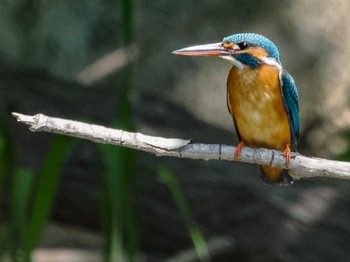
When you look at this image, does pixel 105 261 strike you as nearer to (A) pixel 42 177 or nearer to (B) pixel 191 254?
(A) pixel 42 177

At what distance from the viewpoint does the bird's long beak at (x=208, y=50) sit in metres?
1.40

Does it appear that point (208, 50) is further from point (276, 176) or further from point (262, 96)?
point (276, 176)

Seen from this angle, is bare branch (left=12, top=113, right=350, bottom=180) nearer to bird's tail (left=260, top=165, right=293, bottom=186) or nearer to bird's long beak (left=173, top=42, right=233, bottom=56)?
bird's long beak (left=173, top=42, right=233, bottom=56)

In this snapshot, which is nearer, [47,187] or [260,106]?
[260,106]

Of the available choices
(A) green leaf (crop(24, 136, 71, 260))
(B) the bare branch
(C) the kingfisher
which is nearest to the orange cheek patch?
(C) the kingfisher

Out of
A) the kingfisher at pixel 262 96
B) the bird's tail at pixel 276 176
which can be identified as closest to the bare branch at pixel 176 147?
the kingfisher at pixel 262 96

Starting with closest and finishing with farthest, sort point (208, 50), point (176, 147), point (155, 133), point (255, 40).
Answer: point (176, 147) → point (208, 50) → point (255, 40) → point (155, 133)

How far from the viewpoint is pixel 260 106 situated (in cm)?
162

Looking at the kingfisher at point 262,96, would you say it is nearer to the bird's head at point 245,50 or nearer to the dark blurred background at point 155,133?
the bird's head at point 245,50

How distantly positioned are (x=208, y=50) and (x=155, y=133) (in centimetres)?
89

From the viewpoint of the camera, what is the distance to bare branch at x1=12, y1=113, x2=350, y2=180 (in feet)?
4.14

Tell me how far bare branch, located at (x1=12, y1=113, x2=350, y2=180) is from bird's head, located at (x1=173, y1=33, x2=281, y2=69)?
6.7 inches

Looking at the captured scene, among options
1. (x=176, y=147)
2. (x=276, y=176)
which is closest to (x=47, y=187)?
(x=276, y=176)

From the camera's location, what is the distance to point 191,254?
247cm
